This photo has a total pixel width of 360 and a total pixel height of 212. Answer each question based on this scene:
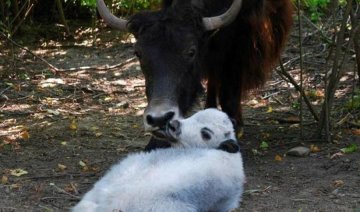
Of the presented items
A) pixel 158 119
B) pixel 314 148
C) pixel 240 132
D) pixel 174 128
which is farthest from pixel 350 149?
pixel 174 128

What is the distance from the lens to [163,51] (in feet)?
18.1

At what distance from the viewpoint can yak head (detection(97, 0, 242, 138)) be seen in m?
5.45

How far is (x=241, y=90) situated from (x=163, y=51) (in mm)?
1649

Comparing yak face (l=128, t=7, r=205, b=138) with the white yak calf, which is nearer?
the white yak calf

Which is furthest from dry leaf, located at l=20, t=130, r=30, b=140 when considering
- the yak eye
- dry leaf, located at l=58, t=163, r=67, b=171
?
the yak eye

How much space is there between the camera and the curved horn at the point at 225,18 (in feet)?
19.3

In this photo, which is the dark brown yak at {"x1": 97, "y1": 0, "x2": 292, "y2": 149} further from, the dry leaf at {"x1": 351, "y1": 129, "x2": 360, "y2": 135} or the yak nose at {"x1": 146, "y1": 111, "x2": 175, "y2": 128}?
the dry leaf at {"x1": 351, "y1": 129, "x2": 360, "y2": 135}

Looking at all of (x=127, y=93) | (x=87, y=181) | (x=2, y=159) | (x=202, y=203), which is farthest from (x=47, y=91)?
(x=202, y=203)

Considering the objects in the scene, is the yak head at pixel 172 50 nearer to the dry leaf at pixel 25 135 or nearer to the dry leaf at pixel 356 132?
the dry leaf at pixel 356 132

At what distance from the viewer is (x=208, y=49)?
621 centimetres

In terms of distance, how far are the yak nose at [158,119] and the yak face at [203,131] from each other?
673 millimetres

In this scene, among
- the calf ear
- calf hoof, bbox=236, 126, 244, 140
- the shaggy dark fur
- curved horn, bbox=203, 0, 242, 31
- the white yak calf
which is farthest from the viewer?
calf hoof, bbox=236, 126, 244, 140

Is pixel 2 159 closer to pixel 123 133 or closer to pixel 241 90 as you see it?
pixel 123 133

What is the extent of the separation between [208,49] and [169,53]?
76 cm
